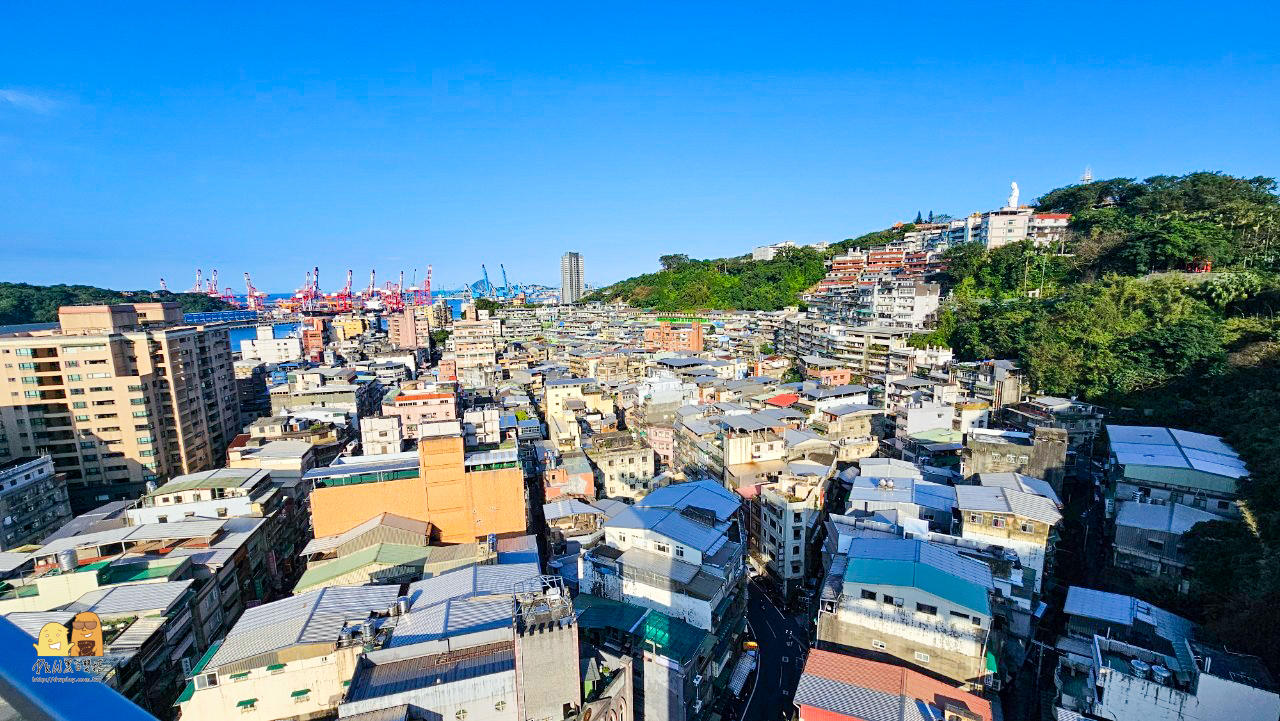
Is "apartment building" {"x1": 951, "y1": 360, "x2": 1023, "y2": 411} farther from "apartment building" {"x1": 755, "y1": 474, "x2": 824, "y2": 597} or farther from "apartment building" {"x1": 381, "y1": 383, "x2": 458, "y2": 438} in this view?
"apartment building" {"x1": 381, "y1": 383, "x2": 458, "y2": 438}

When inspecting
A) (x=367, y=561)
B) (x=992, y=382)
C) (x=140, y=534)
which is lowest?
(x=367, y=561)

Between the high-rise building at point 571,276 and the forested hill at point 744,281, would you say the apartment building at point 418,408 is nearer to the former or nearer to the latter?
the forested hill at point 744,281

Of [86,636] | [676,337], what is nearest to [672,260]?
[676,337]

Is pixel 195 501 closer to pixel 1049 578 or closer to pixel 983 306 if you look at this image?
pixel 1049 578

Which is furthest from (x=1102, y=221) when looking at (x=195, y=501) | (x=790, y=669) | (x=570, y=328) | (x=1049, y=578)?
(x=195, y=501)

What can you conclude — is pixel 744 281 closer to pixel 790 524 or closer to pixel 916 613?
pixel 790 524

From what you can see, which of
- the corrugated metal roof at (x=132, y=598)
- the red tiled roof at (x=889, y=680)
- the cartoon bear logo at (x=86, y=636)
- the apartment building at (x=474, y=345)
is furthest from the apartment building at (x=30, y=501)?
the red tiled roof at (x=889, y=680)

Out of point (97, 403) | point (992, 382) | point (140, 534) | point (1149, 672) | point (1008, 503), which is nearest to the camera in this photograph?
point (1149, 672)
